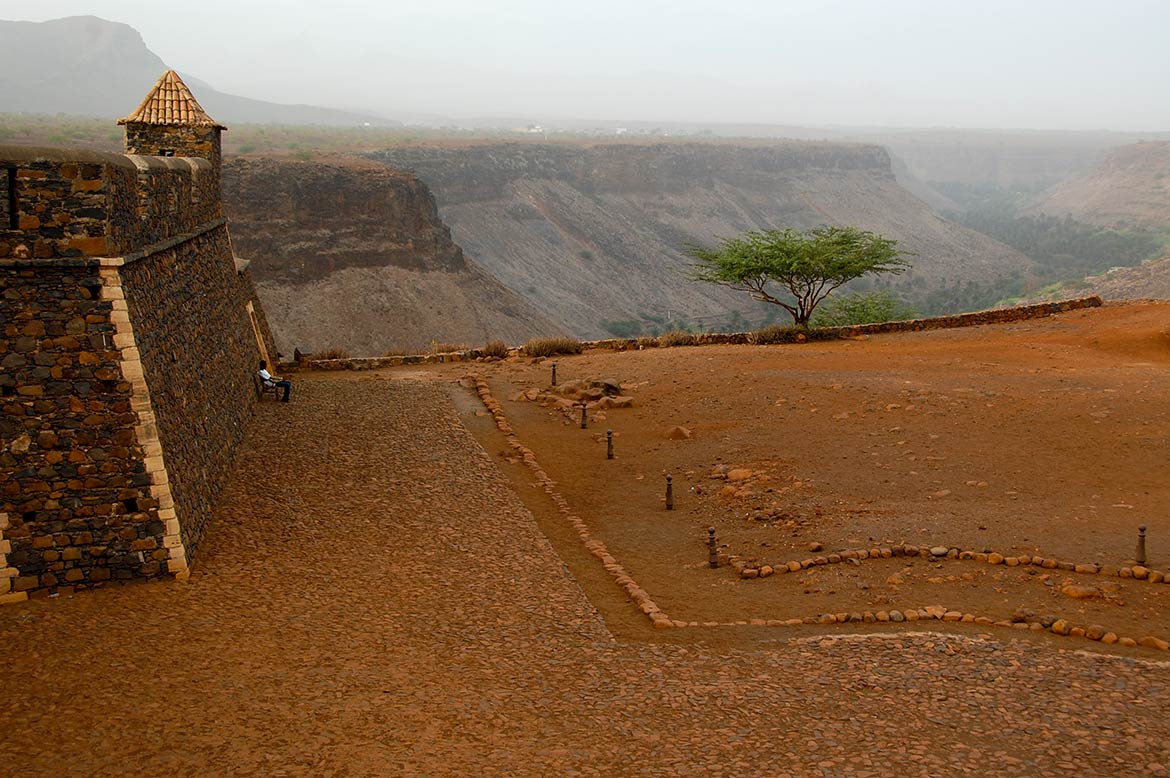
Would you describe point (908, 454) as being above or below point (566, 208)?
below

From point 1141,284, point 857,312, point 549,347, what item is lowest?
point 549,347

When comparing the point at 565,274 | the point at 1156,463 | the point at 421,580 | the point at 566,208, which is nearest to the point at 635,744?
the point at 421,580

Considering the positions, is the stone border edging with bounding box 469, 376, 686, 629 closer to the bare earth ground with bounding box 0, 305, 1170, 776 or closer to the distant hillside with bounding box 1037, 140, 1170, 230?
the bare earth ground with bounding box 0, 305, 1170, 776

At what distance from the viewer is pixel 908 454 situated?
14617 millimetres

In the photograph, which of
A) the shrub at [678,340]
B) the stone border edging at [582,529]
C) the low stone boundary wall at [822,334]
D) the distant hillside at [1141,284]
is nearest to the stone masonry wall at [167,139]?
the stone border edging at [582,529]

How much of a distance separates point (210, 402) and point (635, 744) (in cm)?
869

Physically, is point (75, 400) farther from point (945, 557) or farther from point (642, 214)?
point (642, 214)

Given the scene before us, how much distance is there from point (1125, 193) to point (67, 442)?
152m

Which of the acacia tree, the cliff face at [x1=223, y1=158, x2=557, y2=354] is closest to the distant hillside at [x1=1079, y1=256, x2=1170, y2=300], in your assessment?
the acacia tree

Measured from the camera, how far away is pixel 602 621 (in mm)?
10109

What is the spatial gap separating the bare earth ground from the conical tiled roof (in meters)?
5.46

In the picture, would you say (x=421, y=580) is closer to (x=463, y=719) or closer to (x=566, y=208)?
(x=463, y=719)

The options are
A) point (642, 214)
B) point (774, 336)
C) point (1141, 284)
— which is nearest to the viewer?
point (774, 336)

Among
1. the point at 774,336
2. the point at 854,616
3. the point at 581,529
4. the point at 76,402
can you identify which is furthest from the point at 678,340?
the point at 76,402
